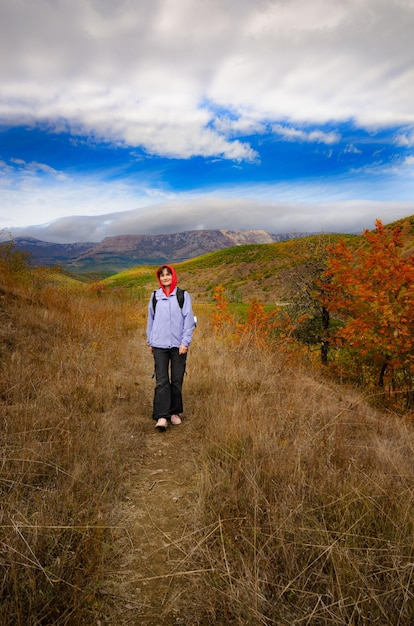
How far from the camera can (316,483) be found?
2.60 metres

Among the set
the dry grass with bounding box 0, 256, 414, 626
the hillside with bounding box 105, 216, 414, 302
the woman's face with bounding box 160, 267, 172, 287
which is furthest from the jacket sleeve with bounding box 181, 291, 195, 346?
the hillside with bounding box 105, 216, 414, 302

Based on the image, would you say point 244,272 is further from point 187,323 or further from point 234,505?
point 234,505

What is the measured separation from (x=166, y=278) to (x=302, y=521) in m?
3.30

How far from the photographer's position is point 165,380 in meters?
4.63

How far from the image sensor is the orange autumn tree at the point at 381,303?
7414 mm

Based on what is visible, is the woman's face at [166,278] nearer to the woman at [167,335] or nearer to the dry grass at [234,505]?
the woman at [167,335]

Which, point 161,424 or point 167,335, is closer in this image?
point 161,424

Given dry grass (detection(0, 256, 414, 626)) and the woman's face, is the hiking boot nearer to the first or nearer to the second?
dry grass (detection(0, 256, 414, 626))

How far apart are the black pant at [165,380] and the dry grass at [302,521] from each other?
74 cm

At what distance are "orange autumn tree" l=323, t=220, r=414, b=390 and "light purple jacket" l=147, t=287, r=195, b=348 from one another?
490cm

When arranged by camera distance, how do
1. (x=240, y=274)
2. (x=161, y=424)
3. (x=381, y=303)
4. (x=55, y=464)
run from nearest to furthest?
(x=55, y=464) → (x=161, y=424) → (x=381, y=303) → (x=240, y=274)

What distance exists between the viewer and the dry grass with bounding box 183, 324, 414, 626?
67.7 inches

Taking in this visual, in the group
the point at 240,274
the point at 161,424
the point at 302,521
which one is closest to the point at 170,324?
the point at 161,424

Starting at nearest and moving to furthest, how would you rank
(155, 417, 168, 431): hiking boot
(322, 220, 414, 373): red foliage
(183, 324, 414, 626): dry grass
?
(183, 324, 414, 626): dry grass < (155, 417, 168, 431): hiking boot < (322, 220, 414, 373): red foliage
